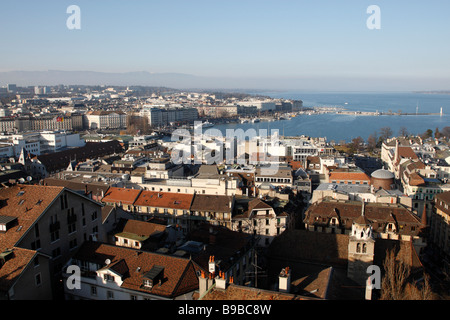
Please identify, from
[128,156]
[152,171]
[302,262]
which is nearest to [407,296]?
[302,262]

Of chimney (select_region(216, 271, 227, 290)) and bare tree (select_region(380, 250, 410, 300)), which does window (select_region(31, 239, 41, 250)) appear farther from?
bare tree (select_region(380, 250, 410, 300))

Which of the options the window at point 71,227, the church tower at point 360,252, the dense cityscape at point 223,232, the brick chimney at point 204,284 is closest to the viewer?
the brick chimney at point 204,284

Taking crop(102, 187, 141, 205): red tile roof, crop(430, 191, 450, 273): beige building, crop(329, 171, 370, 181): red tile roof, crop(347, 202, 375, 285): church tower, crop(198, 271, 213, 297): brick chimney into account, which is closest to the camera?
crop(198, 271, 213, 297): brick chimney

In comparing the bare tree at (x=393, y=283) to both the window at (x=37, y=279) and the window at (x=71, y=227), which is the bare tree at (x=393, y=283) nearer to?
the window at (x=37, y=279)

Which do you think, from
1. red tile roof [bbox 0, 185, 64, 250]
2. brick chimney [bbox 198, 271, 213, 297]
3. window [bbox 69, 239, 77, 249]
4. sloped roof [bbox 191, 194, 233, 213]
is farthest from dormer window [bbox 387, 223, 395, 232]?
red tile roof [bbox 0, 185, 64, 250]

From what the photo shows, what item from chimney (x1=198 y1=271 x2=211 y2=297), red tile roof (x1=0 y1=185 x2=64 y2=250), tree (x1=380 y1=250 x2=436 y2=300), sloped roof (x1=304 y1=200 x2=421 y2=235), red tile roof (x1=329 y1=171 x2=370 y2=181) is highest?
red tile roof (x1=0 y1=185 x2=64 y2=250)

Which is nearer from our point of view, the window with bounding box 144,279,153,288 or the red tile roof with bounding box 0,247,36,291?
the red tile roof with bounding box 0,247,36,291

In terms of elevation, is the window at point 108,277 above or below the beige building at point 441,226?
above

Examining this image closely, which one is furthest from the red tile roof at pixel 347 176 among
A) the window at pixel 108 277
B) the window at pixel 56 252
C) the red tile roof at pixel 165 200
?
the window at pixel 108 277

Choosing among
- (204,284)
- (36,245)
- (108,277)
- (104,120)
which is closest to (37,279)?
(36,245)
